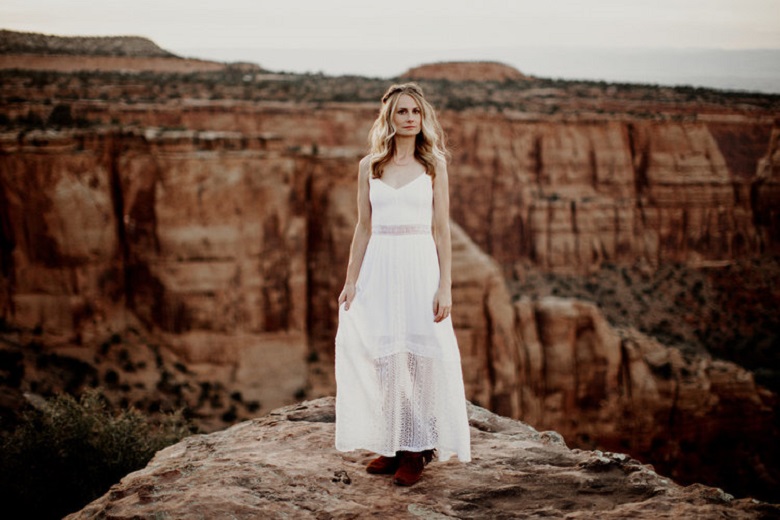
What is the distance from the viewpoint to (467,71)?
63.4 m

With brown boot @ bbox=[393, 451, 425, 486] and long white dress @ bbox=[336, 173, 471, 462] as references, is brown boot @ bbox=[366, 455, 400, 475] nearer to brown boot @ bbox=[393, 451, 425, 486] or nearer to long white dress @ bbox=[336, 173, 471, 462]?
brown boot @ bbox=[393, 451, 425, 486]

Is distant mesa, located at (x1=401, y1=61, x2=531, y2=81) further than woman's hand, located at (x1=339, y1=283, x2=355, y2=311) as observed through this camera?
Yes

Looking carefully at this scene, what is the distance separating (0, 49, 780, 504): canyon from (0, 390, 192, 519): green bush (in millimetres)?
5331

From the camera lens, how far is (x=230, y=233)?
64.5 feet

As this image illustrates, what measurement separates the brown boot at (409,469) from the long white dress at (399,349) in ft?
0.34

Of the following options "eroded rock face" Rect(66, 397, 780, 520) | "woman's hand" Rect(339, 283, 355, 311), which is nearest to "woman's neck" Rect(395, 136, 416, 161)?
"woman's hand" Rect(339, 283, 355, 311)

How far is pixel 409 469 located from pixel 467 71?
60.3 meters

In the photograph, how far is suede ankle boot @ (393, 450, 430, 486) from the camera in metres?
5.95

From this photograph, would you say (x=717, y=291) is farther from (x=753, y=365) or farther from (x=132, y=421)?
(x=132, y=421)

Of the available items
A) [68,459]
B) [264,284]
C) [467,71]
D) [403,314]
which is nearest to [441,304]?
[403,314]

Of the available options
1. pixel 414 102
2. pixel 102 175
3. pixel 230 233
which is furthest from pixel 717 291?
pixel 414 102

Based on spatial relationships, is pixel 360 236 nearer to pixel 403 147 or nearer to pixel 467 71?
pixel 403 147

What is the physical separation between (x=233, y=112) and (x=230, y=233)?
43.0 ft

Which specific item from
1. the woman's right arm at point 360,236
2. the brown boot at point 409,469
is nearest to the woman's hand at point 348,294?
the woman's right arm at point 360,236
